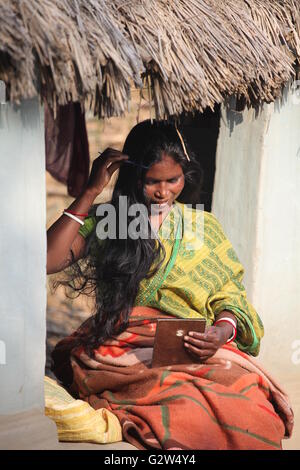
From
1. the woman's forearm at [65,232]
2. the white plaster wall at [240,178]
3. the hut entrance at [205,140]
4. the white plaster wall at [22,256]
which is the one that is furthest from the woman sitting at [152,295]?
the hut entrance at [205,140]

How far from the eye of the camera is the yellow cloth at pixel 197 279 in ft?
13.3

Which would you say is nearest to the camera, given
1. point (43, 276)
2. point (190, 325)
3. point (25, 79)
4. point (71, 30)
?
point (25, 79)

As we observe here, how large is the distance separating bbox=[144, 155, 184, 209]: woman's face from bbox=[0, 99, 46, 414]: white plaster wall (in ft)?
Answer: 2.46

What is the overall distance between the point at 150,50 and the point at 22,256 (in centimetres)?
109

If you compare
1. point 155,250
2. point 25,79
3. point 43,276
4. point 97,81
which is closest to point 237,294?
point 155,250

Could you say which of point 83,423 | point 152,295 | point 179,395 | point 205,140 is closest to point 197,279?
point 152,295

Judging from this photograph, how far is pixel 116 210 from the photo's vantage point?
13.5ft

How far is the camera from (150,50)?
11.3 feet

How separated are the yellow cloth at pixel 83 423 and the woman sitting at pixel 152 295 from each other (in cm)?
7

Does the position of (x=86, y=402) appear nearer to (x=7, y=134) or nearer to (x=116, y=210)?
(x=116, y=210)

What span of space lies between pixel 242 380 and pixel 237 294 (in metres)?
0.58

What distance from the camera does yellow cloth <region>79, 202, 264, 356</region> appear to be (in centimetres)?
405

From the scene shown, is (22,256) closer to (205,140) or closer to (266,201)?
(266,201)

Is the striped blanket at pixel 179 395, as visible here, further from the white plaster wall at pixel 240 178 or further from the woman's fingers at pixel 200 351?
the white plaster wall at pixel 240 178
